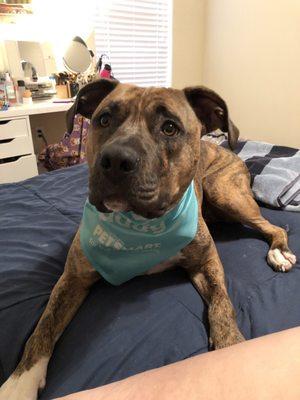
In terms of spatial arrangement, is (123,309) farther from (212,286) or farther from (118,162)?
(118,162)

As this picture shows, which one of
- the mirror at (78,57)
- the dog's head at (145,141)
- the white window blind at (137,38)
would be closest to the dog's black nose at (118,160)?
the dog's head at (145,141)

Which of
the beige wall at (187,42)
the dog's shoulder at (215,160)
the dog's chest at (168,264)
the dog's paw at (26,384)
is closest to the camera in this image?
the dog's paw at (26,384)

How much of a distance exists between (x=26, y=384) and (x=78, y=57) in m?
3.27

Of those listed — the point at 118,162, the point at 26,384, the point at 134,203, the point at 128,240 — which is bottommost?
the point at 26,384

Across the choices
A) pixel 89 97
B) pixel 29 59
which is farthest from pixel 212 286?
pixel 29 59

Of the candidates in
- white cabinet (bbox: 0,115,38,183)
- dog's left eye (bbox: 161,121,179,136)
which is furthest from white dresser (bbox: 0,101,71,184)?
dog's left eye (bbox: 161,121,179,136)

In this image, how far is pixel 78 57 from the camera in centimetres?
353

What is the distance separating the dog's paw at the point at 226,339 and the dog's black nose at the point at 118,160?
1.85 feet

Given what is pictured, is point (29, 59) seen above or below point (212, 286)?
above

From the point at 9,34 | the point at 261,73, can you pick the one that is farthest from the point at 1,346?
the point at 261,73

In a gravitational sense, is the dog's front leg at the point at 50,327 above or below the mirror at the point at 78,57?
below

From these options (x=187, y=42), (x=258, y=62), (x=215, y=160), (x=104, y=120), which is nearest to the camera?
(x=104, y=120)

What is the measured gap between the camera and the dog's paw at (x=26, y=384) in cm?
94

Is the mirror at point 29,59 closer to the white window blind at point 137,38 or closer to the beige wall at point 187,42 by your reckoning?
the white window blind at point 137,38
